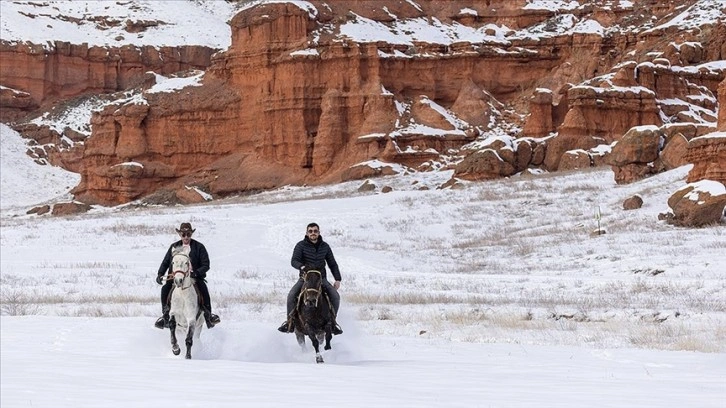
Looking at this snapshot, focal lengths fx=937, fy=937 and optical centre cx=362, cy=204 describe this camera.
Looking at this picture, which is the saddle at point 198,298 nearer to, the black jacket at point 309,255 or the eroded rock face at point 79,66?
the black jacket at point 309,255

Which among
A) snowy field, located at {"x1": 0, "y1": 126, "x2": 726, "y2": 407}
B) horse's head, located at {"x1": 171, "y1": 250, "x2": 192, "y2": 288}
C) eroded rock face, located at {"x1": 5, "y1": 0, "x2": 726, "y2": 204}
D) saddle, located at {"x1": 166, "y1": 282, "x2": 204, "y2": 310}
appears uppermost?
eroded rock face, located at {"x1": 5, "y1": 0, "x2": 726, "y2": 204}

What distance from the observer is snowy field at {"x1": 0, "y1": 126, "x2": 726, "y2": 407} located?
891cm

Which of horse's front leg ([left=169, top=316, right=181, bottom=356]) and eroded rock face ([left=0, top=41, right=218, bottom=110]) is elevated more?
eroded rock face ([left=0, top=41, right=218, bottom=110])

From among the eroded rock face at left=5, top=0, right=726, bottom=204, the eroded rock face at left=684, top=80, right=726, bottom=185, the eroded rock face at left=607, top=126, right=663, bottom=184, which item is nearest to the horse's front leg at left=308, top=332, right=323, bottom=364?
the eroded rock face at left=684, top=80, right=726, bottom=185

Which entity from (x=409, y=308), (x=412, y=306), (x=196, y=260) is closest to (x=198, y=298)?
(x=196, y=260)

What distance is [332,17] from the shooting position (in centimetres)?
8769

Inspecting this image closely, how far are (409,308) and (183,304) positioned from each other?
23.9 ft

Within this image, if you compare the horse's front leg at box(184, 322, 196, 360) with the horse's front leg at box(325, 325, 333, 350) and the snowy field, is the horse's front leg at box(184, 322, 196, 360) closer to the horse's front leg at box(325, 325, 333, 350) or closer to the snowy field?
the snowy field

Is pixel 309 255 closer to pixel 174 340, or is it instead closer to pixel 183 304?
pixel 183 304

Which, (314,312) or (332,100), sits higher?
(332,100)

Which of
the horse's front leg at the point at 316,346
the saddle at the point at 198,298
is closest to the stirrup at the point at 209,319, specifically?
the saddle at the point at 198,298

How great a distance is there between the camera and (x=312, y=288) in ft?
43.3

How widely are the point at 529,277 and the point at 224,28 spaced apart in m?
144

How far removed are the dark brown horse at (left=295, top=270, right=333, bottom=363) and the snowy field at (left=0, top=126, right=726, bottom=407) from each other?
456 mm
